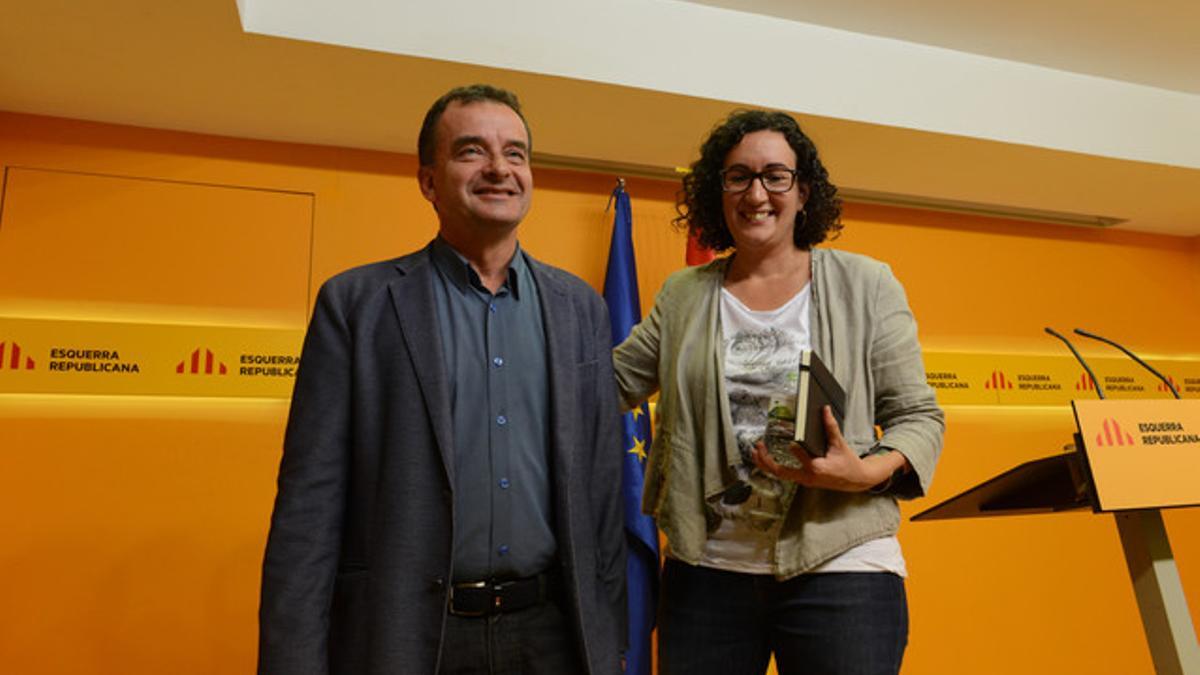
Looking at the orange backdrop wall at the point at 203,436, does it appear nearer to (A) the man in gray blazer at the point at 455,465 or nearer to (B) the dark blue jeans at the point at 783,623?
(A) the man in gray blazer at the point at 455,465

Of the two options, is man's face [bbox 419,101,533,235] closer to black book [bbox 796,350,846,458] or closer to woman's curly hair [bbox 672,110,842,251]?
woman's curly hair [bbox 672,110,842,251]

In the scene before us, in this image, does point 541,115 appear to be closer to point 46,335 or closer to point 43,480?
point 46,335

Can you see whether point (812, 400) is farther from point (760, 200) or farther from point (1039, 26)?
point (1039, 26)

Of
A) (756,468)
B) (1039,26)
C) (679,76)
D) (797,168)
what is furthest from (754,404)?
(1039,26)

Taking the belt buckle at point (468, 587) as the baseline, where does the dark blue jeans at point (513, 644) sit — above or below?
below

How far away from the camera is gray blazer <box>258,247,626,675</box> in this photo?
47.0 inches

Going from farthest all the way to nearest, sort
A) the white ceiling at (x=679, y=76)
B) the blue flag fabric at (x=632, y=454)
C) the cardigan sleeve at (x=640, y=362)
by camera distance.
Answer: the blue flag fabric at (x=632, y=454), the white ceiling at (x=679, y=76), the cardigan sleeve at (x=640, y=362)

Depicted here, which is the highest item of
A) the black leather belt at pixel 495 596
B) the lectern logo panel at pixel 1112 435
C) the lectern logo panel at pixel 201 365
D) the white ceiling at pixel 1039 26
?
the white ceiling at pixel 1039 26

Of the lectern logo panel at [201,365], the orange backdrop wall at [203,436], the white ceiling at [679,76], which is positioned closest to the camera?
the white ceiling at [679,76]

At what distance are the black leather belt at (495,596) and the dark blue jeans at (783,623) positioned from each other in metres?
0.32

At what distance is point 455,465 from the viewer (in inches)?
50.4

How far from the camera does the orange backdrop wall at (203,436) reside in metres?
2.90

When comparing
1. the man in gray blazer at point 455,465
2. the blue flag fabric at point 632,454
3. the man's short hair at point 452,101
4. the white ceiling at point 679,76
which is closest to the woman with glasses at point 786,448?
the man in gray blazer at point 455,465

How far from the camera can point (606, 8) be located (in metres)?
2.94
